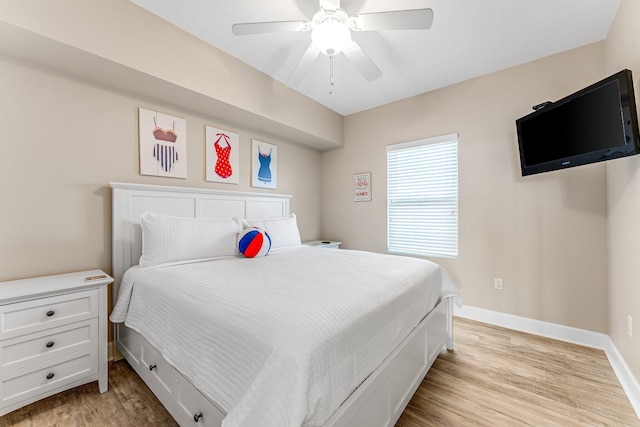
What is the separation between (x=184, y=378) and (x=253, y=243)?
119 cm

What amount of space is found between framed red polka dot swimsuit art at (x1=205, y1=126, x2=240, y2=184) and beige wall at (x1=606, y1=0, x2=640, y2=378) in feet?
10.6

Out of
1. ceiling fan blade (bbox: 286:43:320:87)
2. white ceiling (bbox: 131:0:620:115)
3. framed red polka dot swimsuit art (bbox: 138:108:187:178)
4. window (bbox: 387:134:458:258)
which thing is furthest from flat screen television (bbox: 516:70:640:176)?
framed red polka dot swimsuit art (bbox: 138:108:187:178)

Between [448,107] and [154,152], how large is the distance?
3.15 meters

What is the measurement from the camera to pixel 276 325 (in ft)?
3.25

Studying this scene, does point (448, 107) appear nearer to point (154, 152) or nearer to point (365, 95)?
point (365, 95)

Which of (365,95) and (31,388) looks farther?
(365,95)

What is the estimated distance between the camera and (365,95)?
11.0ft

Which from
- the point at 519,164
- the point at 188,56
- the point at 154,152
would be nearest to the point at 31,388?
the point at 154,152

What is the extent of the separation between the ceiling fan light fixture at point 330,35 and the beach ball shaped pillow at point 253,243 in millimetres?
1577

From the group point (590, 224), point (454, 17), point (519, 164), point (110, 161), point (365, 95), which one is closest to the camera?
point (454, 17)

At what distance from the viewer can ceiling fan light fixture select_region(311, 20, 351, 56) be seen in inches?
69.1

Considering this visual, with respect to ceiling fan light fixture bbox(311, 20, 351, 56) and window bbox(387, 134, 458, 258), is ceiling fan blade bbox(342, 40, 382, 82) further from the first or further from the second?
window bbox(387, 134, 458, 258)

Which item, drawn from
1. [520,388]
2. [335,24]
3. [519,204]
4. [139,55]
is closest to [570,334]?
→ [520,388]

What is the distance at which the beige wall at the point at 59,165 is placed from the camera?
69.9 inches
